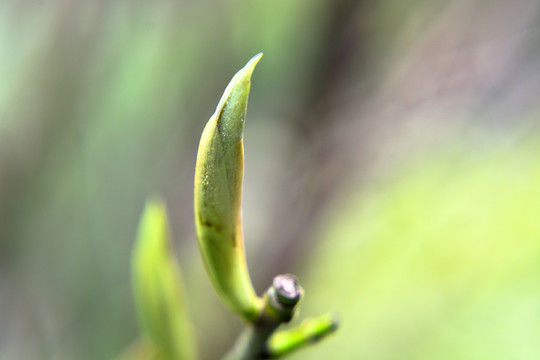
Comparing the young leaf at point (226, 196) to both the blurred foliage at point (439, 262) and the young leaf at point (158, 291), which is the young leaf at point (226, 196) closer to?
the young leaf at point (158, 291)

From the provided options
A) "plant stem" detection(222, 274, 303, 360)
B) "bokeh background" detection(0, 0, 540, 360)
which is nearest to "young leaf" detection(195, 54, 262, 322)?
"plant stem" detection(222, 274, 303, 360)

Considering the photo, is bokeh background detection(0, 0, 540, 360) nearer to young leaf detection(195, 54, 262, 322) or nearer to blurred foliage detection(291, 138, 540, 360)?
blurred foliage detection(291, 138, 540, 360)

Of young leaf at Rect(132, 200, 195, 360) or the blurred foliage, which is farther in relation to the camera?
the blurred foliage

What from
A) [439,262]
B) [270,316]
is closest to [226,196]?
[270,316]

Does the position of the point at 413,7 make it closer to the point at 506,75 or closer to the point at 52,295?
the point at 506,75

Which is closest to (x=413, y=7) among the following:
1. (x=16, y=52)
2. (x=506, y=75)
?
(x=506, y=75)
